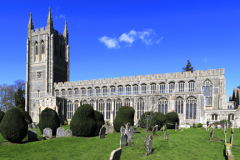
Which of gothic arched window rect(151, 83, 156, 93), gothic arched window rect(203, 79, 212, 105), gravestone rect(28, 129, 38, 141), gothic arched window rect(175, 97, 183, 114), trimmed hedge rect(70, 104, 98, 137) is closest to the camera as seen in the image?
gravestone rect(28, 129, 38, 141)

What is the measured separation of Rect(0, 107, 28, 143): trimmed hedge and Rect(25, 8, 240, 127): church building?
60.9 feet

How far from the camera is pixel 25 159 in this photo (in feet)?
34.4

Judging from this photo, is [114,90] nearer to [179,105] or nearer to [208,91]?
[179,105]

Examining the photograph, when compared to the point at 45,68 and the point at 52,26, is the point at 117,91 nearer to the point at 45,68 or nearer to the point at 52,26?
the point at 45,68

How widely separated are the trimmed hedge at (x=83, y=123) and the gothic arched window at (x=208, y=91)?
23.2m

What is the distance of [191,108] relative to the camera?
32719 mm

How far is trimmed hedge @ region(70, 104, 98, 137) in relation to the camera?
17.1 meters

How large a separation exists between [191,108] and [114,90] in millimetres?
15239

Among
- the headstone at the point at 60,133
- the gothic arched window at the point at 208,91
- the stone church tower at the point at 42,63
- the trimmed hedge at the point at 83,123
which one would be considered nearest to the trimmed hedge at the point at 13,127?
the headstone at the point at 60,133

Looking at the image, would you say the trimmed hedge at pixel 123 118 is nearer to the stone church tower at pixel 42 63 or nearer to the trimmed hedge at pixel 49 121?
the trimmed hedge at pixel 49 121

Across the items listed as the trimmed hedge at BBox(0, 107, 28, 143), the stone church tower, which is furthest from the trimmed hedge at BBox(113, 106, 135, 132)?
the stone church tower

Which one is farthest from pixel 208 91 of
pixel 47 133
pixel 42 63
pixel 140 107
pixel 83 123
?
pixel 42 63

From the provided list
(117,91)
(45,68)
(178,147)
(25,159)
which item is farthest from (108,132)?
(45,68)

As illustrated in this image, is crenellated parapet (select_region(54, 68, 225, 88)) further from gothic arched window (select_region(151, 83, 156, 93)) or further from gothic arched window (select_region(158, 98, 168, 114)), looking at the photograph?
gothic arched window (select_region(158, 98, 168, 114))
